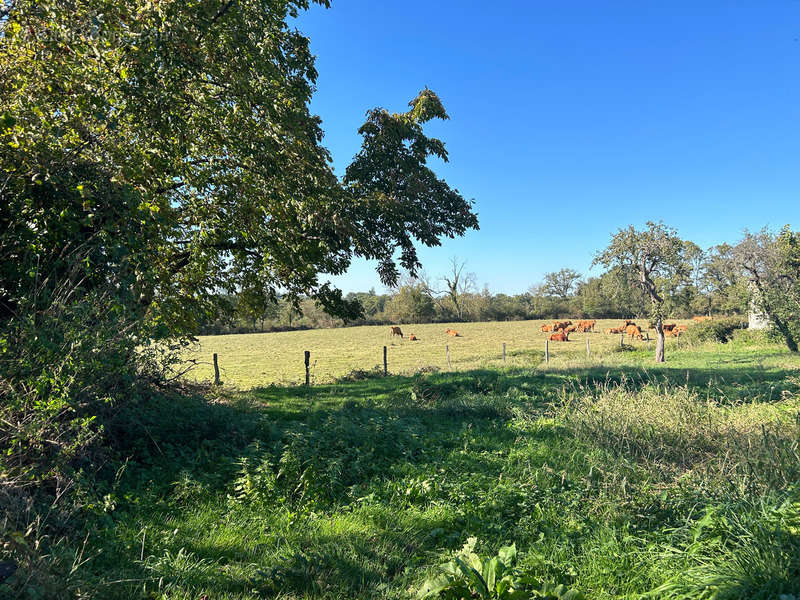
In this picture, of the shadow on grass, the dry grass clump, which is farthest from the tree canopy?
the dry grass clump

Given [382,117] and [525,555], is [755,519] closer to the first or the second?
[525,555]

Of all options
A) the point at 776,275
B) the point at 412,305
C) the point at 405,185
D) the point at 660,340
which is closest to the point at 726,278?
the point at 776,275

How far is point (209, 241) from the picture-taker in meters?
9.12

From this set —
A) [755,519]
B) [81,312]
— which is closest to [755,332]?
[755,519]

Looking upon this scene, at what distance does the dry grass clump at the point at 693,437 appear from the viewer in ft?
15.7

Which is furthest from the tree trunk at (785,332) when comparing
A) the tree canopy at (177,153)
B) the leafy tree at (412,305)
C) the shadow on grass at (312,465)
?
the leafy tree at (412,305)

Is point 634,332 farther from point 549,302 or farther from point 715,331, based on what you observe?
point 549,302

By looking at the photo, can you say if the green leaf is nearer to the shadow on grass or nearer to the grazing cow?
the shadow on grass

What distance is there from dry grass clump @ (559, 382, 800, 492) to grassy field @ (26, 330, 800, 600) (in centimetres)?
3

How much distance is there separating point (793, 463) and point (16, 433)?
818cm

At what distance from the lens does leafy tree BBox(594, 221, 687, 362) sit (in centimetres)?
2205

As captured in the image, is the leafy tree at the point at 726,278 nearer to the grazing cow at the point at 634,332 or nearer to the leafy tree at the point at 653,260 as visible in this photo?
the leafy tree at the point at 653,260

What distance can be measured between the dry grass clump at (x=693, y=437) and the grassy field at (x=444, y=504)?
3 cm

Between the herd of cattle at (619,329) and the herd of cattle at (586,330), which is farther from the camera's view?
the herd of cattle at (586,330)
